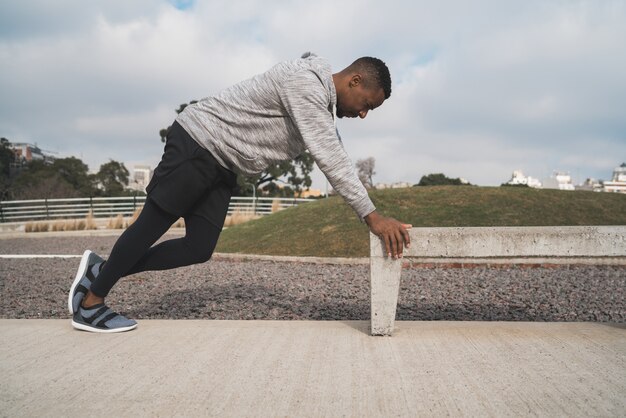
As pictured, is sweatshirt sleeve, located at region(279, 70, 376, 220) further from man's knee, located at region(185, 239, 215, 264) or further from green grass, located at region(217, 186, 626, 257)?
green grass, located at region(217, 186, 626, 257)

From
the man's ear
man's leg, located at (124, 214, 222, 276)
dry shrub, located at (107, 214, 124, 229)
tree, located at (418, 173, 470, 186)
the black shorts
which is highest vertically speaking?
tree, located at (418, 173, 470, 186)

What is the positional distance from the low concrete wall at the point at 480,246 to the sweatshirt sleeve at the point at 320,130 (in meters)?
0.37

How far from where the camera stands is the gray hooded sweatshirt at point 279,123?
264 centimetres

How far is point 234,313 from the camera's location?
4512 millimetres

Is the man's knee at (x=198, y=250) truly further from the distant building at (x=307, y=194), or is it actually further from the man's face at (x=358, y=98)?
the distant building at (x=307, y=194)

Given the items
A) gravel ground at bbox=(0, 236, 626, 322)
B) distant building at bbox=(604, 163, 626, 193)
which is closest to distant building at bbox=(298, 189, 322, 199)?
gravel ground at bbox=(0, 236, 626, 322)

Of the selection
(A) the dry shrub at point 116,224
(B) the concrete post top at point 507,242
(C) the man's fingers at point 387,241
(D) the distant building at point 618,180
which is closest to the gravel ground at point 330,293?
(B) the concrete post top at point 507,242

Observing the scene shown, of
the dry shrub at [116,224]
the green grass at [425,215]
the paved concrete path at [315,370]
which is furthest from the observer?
the dry shrub at [116,224]

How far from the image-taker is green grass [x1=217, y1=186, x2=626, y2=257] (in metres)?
10.3

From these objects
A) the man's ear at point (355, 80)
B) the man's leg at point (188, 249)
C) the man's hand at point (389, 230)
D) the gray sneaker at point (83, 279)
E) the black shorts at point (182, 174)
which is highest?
the man's ear at point (355, 80)

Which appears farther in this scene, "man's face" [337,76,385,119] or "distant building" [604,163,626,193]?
"distant building" [604,163,626,193]

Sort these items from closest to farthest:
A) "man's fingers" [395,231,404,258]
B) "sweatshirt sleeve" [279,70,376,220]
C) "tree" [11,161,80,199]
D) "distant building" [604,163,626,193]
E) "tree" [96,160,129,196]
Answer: "sweatshirt sleeve" [279,70,376,220]
"man's fingers" [395,231,404,258]
"tree" [11,161,80,199]
"tree" [96,160,129,196]
"distant building" [604,163,626,193]

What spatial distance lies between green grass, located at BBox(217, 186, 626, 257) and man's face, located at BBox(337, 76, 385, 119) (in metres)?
6.82

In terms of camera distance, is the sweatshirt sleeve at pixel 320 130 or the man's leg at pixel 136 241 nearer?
the sweatshirt sleeve at pixel 320 130
